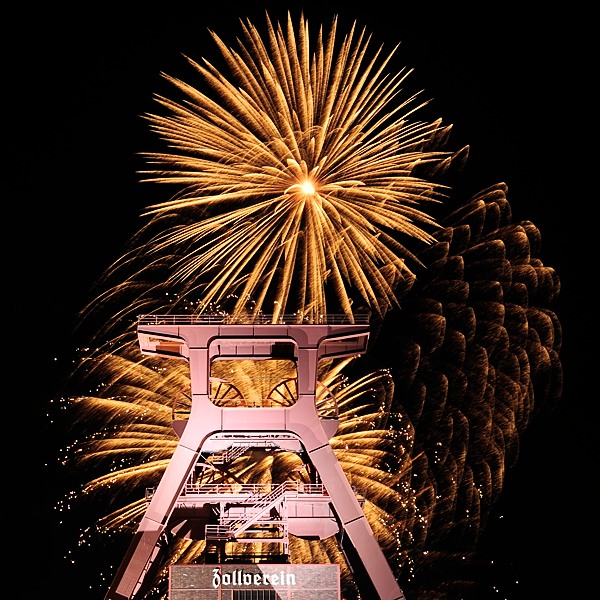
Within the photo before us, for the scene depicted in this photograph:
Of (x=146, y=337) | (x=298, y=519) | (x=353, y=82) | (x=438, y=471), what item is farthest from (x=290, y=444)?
(x=353, y=82)

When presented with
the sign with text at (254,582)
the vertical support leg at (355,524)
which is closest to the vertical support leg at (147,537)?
the sign with text at (254,582)

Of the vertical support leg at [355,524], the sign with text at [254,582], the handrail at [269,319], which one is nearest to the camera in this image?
the sign with text at [254,582]

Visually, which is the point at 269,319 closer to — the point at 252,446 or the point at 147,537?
the point at 252,446

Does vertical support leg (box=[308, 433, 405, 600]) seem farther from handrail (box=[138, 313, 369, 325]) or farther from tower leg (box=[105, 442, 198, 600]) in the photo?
tower leg (box=[105, 442, 198, 600])

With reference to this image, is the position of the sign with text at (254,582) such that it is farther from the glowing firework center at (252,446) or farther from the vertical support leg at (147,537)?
the vertical support leg at (147,537)

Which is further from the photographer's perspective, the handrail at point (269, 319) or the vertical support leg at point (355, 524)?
the handrail at point (269, 319)

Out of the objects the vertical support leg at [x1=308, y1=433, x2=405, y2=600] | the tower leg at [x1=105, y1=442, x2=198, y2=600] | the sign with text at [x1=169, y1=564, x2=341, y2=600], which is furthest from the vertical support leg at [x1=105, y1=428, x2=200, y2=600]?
the vertical support leg at [x1=308, y1=433, x2=405, y2=600]

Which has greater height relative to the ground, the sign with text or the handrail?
the handrail

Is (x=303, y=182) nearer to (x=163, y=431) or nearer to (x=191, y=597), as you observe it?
(x=163, y=431)
